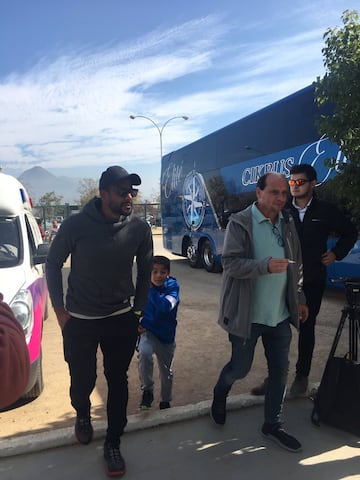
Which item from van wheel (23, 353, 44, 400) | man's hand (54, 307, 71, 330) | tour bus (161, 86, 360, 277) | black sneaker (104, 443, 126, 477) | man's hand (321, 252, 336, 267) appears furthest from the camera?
tour bus (161, 86, 360, 277)

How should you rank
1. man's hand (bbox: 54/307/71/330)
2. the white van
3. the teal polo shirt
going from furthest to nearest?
1. the white van
2. the teal polo shirt
3. man's hand (bbox: 54/307/71/330)

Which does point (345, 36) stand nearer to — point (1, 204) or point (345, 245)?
point (345, 245)

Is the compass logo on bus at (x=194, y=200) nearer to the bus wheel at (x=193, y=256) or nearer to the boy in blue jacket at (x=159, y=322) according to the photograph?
the bus wheel at (x=193, y=256)

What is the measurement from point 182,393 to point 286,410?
974 millimetres

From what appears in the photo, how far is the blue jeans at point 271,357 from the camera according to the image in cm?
283

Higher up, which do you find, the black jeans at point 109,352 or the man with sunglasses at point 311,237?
the man with sunglasses at point 311,237

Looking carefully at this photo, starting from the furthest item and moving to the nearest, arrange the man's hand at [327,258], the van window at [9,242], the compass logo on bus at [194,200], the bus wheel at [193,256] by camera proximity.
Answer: the bus wheel at [193,256], the compass logo on bus at [194,200], the van window at [9,242], the man's hand at [327,258]

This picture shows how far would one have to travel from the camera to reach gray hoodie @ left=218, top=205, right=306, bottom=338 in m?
2.68

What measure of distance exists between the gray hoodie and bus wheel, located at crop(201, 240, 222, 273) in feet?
28.1

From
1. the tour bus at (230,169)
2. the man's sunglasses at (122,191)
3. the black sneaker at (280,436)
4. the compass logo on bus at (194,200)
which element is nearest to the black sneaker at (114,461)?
the black sneaker at (280,436)

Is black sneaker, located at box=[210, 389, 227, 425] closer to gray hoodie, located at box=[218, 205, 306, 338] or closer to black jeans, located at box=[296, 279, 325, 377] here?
gray hoodie, located at box=[218, 205, 306, 338]

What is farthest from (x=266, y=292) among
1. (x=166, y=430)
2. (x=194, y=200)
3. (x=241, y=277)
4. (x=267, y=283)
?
(x=194, y=200)

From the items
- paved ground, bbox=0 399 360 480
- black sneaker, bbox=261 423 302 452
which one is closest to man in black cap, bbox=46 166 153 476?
paved ground, bbox=0 399 360 480

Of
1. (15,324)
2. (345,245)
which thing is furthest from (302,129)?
(15,324)
